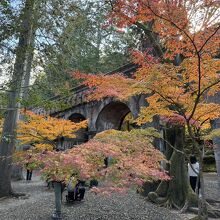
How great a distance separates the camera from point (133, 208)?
6.90 meters

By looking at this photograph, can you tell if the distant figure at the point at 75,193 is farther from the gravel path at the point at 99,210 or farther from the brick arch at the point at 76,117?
the brick arch at the point at 76,117

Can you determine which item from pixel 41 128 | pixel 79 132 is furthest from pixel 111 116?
pixel 41 128

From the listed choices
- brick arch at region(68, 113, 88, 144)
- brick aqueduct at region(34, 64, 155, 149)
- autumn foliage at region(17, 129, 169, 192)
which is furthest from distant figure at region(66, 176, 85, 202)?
brick arch at region(68, 113, 88, 144)

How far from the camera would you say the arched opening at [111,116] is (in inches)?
691

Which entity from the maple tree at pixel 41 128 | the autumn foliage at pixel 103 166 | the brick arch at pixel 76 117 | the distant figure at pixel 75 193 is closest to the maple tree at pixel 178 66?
the autumn foliage at pixel 103 166

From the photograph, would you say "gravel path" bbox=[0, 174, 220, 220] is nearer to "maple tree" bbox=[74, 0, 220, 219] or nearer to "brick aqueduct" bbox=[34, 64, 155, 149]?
"maple tree" bbox=[74, 0, 220, 219]

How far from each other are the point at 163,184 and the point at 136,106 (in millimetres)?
6794

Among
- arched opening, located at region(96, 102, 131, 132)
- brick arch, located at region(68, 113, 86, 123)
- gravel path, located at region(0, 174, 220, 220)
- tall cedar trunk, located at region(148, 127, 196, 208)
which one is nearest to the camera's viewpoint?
gravel path, located at region(0, 174, 220, 220)

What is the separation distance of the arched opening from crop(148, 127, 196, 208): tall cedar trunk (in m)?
9.19

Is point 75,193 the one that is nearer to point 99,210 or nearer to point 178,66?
point 99,210

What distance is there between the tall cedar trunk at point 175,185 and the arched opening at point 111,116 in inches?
362

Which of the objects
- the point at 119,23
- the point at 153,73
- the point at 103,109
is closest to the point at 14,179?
the point at 103,109

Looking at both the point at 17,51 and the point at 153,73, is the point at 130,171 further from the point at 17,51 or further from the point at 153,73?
the point at 17,51

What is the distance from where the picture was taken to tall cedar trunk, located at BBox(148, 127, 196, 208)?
744 centimetres
